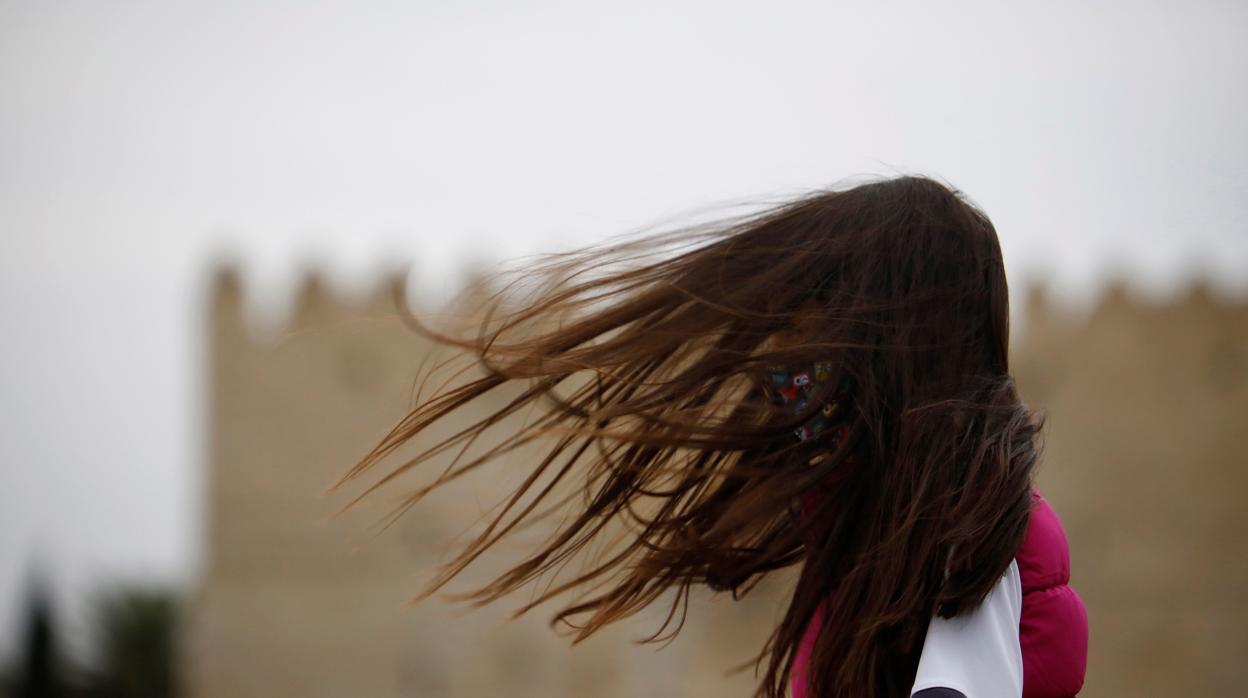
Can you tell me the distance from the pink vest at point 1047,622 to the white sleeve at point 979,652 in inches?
1.7

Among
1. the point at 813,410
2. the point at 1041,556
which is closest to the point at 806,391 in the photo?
the point at 813,410

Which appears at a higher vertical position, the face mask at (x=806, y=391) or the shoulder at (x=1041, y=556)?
the face mask at (x=806, y=391)

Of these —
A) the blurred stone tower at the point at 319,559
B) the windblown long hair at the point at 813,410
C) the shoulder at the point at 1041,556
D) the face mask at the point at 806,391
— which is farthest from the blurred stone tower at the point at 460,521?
the shoulder at the point at 1041,556

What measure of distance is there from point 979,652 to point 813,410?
37 cm

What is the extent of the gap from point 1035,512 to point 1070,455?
1456 cm

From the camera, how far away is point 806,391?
5.54 feet

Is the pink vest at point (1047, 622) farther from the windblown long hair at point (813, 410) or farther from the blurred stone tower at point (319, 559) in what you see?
the blurred stone tower at point (319, 559)

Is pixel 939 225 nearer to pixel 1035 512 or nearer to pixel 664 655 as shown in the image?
pixel 1035 512

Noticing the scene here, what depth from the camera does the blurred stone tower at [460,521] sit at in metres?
14.7

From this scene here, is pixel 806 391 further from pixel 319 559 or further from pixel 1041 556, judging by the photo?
pixel 319 559

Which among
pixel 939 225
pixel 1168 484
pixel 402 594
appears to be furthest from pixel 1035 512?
pixel 1168 484

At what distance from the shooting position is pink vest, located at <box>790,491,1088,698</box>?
1516 mm

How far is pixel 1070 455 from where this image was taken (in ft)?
50.2

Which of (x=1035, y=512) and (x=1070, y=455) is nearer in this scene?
(x=1035, y=512)
